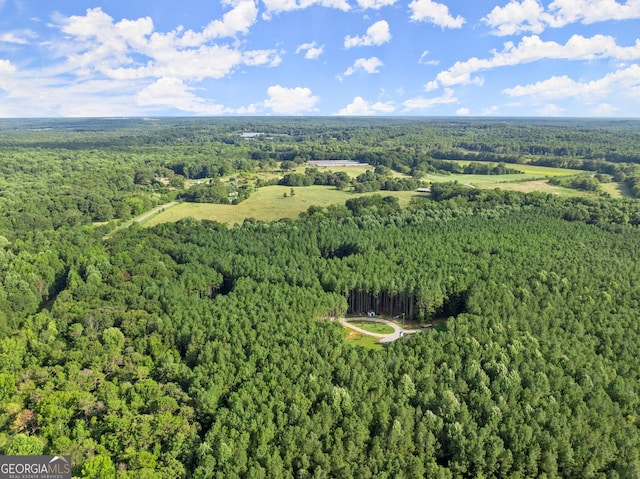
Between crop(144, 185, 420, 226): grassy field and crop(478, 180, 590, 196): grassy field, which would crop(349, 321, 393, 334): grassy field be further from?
crop(478, 180, 590, 196): grassy field

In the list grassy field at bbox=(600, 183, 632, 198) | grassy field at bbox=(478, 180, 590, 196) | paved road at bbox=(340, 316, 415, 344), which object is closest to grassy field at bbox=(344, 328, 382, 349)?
paved road at bbox=(340, 316, 415, 344)

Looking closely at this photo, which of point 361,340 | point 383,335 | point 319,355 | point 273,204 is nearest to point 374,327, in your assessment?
point 383,335

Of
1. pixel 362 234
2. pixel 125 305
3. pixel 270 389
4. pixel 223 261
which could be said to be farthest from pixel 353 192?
pixel 270 389

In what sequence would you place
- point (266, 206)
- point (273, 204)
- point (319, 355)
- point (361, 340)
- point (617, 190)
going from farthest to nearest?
point (617, 190) < point (273, 204) < point (266, 206) < point (361, 340) < point (319, 355)

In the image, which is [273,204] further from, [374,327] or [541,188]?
[541,188]

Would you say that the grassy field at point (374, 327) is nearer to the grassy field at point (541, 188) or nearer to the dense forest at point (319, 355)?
the dense forest at point (319, 355)

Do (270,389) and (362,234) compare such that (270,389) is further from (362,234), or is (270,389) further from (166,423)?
(362,234)
